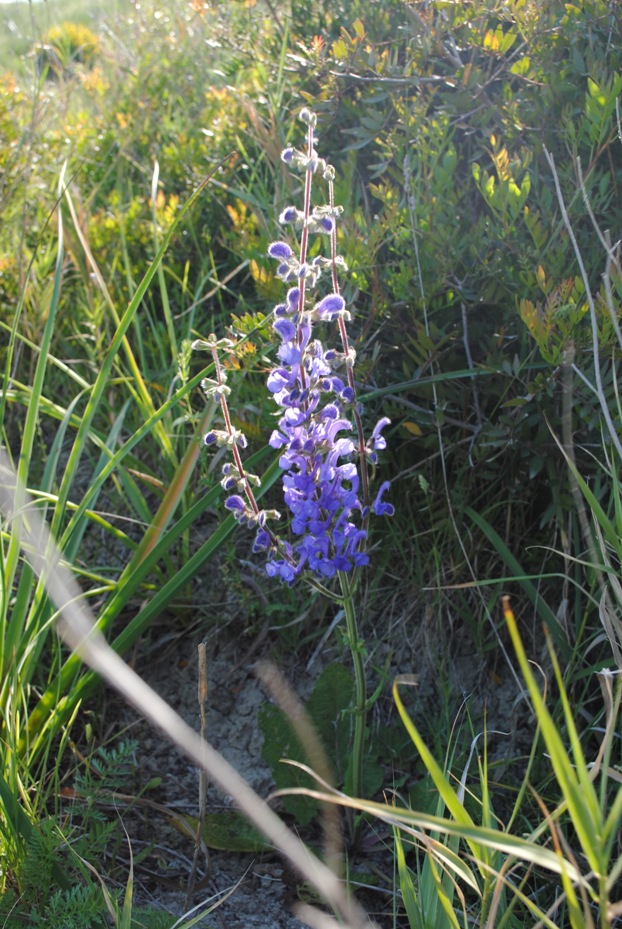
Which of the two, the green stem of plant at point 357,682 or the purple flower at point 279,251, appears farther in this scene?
the green stem of plant at point 357,682

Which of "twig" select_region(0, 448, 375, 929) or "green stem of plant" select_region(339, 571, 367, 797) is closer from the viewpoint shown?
"twig" select_region(0, 448, 375, 929)

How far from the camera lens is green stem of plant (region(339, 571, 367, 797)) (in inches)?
65.4

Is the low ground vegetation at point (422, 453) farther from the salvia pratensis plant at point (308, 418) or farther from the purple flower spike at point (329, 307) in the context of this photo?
the purple flower spike at point (329, 307)

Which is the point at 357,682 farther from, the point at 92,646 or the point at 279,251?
the point at 279,251

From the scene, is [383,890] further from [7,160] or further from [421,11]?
[7,160]

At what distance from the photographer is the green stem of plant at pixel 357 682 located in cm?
166

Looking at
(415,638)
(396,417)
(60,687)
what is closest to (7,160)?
(396,417)

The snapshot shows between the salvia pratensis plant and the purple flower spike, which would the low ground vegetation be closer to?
the salvia pratensis plant

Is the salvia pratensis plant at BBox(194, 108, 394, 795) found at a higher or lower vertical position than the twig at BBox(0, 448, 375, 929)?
higher

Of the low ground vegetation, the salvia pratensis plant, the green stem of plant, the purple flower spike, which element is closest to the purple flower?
the salvia pratensis plant

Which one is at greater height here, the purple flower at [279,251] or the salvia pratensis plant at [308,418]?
the purple flower at [279,251]

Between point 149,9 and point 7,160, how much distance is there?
2.19 meters

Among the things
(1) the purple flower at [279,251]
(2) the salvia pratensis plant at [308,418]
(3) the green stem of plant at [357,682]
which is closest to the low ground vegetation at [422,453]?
(3) the green stem of plant at [357,682]

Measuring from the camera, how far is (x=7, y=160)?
333cm
